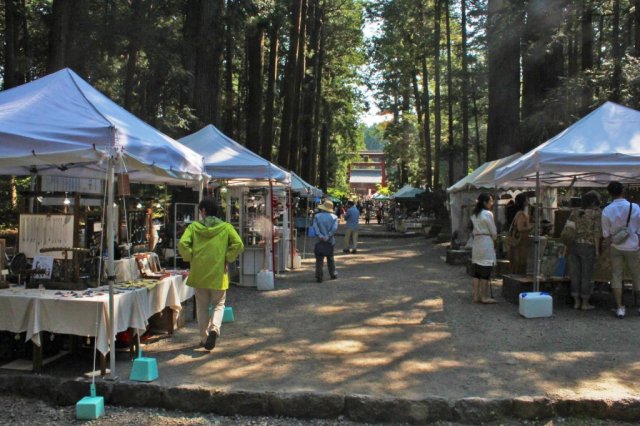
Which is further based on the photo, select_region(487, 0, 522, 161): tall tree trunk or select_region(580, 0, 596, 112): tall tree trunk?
select_region(487, 0, 522, 161): tall tree trunk

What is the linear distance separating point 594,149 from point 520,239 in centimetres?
224

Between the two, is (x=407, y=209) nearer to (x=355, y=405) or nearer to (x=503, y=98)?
(x=503, y=98)

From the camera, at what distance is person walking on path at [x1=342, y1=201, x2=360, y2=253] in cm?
1889

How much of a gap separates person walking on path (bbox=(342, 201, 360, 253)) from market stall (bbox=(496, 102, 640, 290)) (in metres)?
9.72

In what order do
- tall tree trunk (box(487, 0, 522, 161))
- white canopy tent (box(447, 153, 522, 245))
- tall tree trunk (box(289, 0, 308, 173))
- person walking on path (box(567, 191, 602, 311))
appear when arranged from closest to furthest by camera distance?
1. person walking on path (box(567, 191, 602, 311))
2. white canopy tent (box(447, 153, 522, 245))
3. tall tree trunk (box(487, 0, 522, 161))
4. tall tree trunk (box(289, 0, 308, 173))

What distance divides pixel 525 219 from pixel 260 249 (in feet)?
17.4

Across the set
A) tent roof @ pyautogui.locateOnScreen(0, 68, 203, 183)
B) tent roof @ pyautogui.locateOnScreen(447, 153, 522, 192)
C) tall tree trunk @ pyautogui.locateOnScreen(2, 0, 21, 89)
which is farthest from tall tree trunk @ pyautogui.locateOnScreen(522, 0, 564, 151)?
tall tree trunk @ pyautogui.locateOnScreen(2, 0, 21, 89)

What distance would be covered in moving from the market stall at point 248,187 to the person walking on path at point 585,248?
557cm

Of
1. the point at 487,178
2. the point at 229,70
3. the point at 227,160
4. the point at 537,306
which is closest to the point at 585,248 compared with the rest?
the point at 537,306

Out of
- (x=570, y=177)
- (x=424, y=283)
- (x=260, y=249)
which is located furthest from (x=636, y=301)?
(x=260, y=249)

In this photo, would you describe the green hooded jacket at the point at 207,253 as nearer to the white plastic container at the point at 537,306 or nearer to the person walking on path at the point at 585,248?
the white plastic container at the point at 537,306

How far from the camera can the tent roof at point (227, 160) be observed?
34.5 ft

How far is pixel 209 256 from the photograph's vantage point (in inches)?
245

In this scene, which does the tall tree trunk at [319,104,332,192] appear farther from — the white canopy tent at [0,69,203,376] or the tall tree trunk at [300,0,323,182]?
the white canopy tent at [0,69,203,376]
